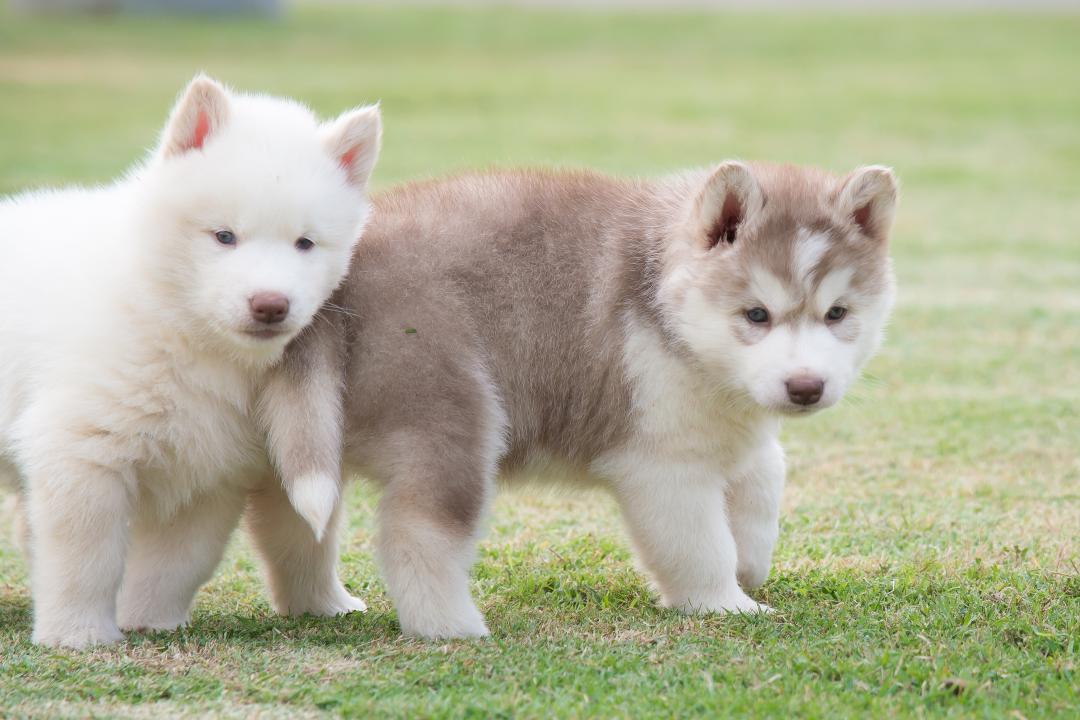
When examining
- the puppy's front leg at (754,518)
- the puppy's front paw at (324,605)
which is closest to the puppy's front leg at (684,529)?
the puppy's front leg at (754,518)

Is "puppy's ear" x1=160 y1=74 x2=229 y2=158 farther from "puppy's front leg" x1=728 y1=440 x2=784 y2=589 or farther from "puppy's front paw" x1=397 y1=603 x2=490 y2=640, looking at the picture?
"puppy's front leg" x1=728 y1=440 x2=784 y2=589

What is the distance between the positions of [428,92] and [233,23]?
11.6 metres

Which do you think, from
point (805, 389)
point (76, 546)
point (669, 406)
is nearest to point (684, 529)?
point (669, 406)

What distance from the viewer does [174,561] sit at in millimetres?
4977

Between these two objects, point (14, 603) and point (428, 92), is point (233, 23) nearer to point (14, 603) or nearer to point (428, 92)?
point (428, 92)

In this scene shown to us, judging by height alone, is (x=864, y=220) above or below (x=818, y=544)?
above

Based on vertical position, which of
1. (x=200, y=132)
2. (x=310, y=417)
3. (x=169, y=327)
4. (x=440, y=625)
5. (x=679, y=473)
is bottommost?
(x=440, y=625)

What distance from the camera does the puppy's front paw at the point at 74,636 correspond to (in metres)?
4.57

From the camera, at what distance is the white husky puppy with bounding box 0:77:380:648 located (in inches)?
177

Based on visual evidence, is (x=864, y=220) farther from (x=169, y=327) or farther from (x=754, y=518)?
(x=169, y=327)

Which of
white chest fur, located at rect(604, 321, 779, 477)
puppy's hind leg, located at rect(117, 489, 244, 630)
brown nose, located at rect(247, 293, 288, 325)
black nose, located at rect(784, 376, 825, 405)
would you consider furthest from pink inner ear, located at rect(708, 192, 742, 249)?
puppy's hind leg, located at rect(117, 489, 244, 630)

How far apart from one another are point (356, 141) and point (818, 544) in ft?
8.09

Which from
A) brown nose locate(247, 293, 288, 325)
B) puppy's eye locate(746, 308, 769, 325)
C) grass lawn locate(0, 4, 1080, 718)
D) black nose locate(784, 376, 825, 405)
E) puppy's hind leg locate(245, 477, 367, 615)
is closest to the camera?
grass lawn locate(0, 4, 1080, 718)

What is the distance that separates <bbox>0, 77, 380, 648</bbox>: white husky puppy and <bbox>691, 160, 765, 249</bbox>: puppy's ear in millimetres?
1106
